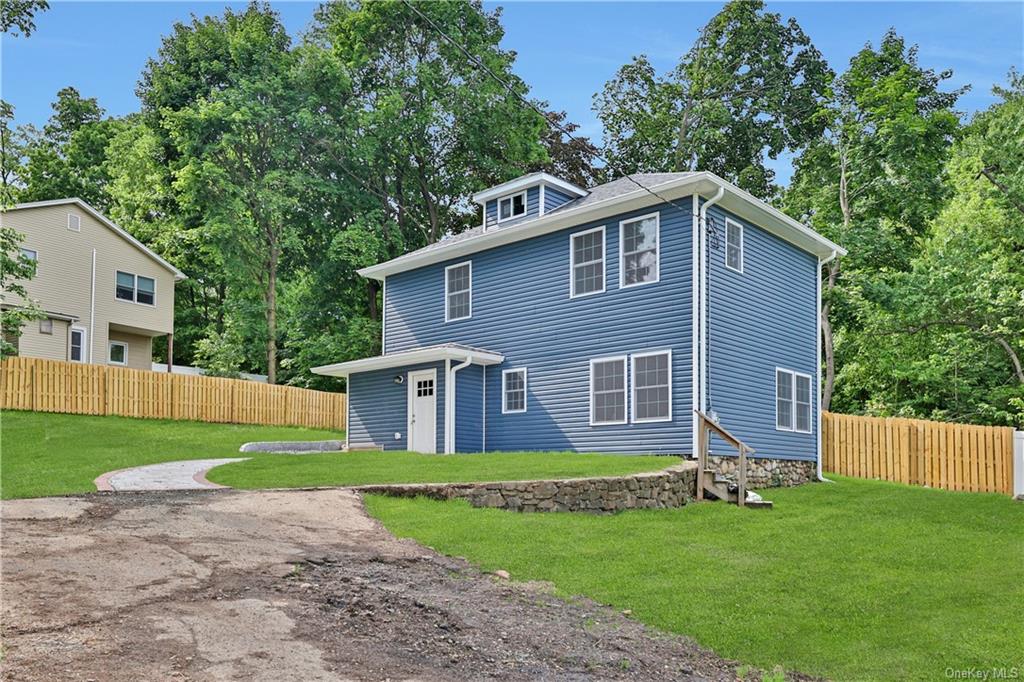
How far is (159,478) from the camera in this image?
558 inches

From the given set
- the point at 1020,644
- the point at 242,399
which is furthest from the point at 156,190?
the point at 1020,644

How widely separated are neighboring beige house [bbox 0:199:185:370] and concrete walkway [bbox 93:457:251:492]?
14.9 m

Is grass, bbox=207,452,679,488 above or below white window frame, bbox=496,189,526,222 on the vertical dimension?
below

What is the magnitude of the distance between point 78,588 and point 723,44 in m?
35.2

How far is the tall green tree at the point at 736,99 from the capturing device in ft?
Answer: 118

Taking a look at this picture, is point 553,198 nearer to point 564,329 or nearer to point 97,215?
point 564,329

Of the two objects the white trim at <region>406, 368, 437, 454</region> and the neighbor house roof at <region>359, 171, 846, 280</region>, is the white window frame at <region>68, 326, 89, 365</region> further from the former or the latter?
the white trim at <region>406, 368, 437, 454</region>

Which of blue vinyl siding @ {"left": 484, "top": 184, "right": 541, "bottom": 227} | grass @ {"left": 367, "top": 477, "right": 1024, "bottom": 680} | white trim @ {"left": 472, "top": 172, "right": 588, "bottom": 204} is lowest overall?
grass @ {"left": 367, "top": 477, "right": 1024, "bottom": 680}

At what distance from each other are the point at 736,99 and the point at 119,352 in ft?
86.1

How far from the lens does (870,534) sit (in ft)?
38.0

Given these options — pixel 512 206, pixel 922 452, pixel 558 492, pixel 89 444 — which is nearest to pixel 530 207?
pixel 512 206

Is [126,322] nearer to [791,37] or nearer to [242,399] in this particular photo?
[242,399]

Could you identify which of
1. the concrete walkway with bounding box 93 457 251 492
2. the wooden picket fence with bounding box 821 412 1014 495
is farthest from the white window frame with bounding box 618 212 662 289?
the concrete walkway with bounding box 93 457 251 492

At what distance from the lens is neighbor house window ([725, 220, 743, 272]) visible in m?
17.9
